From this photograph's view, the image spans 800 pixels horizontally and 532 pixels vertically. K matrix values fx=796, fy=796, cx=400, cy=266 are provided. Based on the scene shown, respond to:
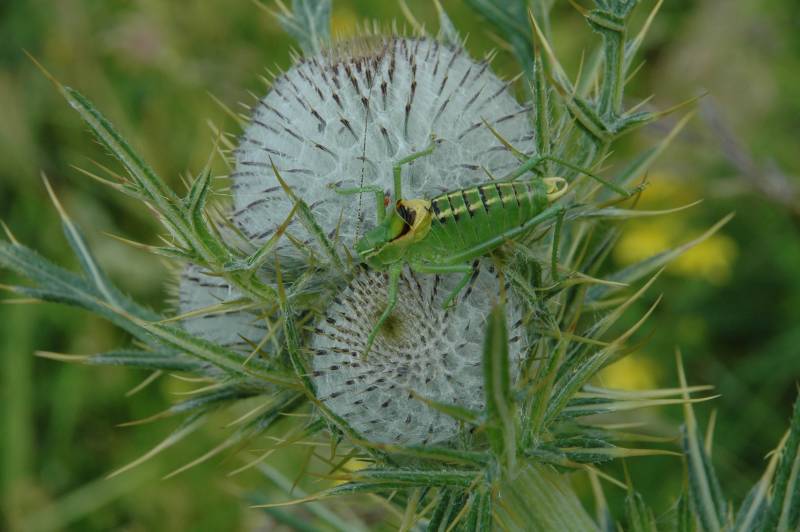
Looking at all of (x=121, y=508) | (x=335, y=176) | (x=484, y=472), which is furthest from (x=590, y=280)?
Answer: (x=121, y=508)

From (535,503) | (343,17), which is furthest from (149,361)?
(343,17)

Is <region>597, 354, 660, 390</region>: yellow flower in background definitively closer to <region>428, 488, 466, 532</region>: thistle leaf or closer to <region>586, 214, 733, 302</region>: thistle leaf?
<region>586, 214, 733, 302</region>: thistle leaf

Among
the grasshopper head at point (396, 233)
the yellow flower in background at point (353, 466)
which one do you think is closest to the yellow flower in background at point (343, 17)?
the yellow flower in background at point (353, 466)

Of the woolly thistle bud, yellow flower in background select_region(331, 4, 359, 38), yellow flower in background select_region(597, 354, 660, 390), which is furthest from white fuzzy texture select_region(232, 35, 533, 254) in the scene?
yellow flower in background select_region(331, 4, 359, 38)

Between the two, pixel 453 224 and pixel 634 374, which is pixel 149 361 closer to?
pixel 453 224

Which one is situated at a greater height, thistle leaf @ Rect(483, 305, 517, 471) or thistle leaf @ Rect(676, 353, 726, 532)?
thistle leaf @ Rect(483, 305, 517, 471)

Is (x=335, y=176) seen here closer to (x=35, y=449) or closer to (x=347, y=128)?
(x=347, y=128)

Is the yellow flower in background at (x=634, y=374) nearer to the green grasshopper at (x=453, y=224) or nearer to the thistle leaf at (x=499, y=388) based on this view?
the green grasshopper at (x=453, y=224)
